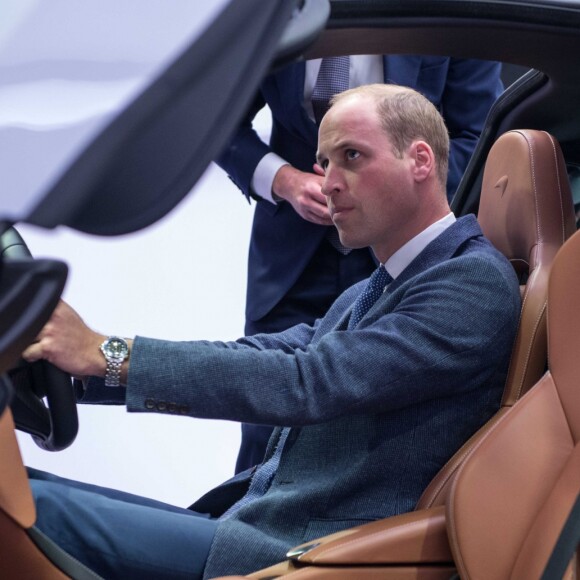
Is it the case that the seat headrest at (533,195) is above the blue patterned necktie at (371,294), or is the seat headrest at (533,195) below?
above

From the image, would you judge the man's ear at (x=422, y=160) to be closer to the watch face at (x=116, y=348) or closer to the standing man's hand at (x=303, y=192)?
the standing man's hand at (x=303, y=192)

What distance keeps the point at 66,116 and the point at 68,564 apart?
0.99 meters

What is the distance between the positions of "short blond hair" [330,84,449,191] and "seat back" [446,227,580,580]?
483mm

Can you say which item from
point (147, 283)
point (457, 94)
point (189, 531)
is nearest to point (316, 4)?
point (189, 531)

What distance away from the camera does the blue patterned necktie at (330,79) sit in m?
2.29

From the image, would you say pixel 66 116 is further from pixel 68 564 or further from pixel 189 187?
pixel 68 564

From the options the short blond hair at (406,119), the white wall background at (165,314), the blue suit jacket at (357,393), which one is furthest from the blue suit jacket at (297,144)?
the white wall background at (165,314)

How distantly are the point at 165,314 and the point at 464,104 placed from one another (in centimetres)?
183

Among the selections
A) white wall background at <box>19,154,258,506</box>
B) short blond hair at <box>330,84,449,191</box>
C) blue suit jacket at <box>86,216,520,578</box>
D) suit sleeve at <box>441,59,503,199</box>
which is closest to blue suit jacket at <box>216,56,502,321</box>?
suit sleeve at <box>441,59,503,199</box>

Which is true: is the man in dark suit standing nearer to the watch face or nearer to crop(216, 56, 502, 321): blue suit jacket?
crop(216, 56, 502, 321): blue suit jacket

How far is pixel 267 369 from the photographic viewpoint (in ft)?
4.96

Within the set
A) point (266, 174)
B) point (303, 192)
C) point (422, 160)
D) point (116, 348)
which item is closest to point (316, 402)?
point (116, 348)

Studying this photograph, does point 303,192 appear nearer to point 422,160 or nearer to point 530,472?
point 422,160

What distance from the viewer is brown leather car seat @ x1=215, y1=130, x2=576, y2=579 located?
1.38 m
